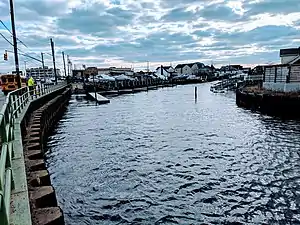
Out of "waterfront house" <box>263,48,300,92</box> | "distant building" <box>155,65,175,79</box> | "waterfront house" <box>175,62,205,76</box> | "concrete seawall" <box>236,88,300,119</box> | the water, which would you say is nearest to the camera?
the water

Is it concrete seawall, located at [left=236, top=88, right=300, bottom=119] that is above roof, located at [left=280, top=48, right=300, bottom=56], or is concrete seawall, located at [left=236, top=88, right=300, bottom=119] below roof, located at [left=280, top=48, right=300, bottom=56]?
below

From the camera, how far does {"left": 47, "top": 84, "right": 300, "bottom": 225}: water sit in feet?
23.5

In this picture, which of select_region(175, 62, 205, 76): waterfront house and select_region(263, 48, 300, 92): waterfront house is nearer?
select_region(263, 48, 300, 92): waterfront house

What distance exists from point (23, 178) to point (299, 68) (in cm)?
2505

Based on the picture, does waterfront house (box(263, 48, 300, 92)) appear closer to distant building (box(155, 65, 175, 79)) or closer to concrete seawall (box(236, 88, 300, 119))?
concrete seawall (box(236, 88, 300, 119))

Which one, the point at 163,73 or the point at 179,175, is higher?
Answer: the point at 179,175

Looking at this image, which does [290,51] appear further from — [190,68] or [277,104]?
[190,68]

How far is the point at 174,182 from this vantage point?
9086mm

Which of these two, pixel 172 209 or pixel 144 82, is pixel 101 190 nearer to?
pixel 172 209

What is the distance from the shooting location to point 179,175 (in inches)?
381

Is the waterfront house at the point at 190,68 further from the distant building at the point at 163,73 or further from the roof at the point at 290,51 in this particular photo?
the roof at the point at 290,51

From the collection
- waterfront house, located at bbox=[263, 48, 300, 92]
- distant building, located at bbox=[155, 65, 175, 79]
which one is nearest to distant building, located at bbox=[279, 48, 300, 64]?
waterfront house, located at bbox=[263, 48, 300, 92]

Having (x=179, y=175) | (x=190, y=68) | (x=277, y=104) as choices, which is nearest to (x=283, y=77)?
(x=277, y=104)

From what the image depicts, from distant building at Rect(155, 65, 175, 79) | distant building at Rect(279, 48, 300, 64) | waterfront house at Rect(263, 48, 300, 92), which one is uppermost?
distant building at Rect(279, 48, 300, 64)
